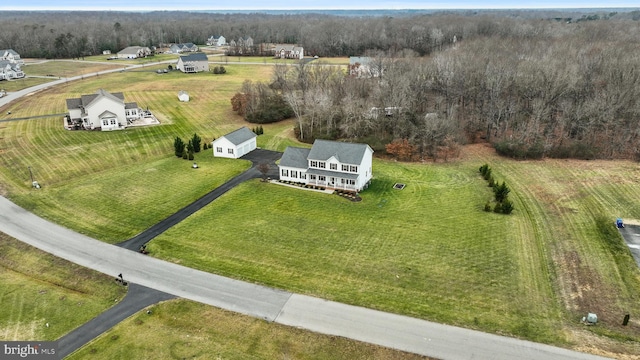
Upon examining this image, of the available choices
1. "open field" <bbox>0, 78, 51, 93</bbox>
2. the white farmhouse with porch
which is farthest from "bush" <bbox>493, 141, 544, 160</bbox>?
"open field" <bbox>0, 78, 51, 93</bbox>

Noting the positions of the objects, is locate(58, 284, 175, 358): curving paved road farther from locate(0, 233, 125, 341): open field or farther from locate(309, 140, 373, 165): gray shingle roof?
locate(309, 140, 373, 165): gray shingle roof

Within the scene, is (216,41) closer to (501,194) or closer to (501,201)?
(501,194)

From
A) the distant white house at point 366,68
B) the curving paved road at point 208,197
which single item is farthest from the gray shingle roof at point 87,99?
the distant white house at point 366,68

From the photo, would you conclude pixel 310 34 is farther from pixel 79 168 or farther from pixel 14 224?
pixel 14 224

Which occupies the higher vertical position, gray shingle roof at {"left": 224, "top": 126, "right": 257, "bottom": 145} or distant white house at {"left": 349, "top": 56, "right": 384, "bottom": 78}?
distant white house at {"left": 349, "top": 56, "right": 384, "bottom": 78}

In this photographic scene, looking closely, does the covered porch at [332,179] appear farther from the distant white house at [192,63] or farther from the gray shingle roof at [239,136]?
the distant white house at [192,63]

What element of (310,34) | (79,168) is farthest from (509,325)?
(310,34)

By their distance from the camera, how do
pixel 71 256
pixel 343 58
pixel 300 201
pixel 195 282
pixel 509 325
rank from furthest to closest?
pixel 343 58 < pixel 300 201 < pixel 71 256 < pixel 195 282 < pixel 509 325
